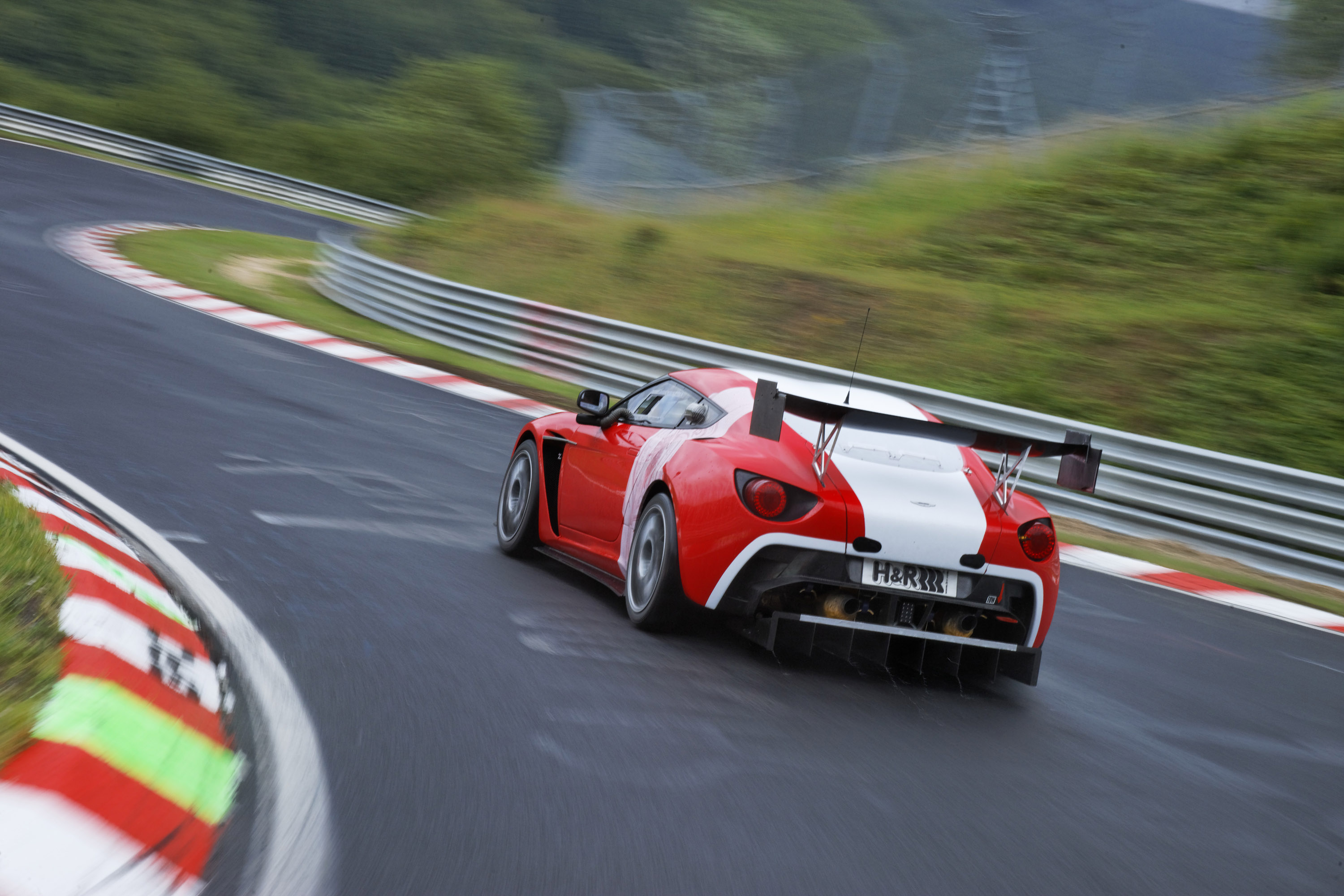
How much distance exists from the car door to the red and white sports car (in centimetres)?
27

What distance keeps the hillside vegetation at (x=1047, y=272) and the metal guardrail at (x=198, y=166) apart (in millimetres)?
12111

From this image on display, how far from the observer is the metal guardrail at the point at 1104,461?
33.4ft

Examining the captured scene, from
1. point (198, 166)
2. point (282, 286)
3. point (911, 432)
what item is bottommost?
point (282, 286)

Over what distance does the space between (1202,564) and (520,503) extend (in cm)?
563

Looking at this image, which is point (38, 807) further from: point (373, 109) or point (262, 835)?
point (373, 109)

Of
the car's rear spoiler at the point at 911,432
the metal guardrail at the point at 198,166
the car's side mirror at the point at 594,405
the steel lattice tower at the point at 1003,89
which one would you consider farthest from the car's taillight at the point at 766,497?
the metal guardrail at the point at 198,166

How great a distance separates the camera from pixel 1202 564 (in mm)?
10344

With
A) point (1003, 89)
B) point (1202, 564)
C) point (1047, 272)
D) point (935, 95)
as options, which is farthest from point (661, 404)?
point (1003, 89)

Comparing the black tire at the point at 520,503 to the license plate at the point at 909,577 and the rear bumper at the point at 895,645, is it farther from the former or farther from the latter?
the license plate at the point at 909,577

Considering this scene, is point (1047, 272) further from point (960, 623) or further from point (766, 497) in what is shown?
point (766, 497)

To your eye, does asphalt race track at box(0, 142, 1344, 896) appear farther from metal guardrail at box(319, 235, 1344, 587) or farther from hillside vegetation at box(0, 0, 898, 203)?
hillside vegetation at box(0, 0, 898, 203)

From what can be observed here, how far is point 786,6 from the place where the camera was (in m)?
56.8

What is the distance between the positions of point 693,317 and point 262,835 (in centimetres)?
1551

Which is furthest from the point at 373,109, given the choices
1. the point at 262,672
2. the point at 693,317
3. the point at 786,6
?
the point at 262,672
